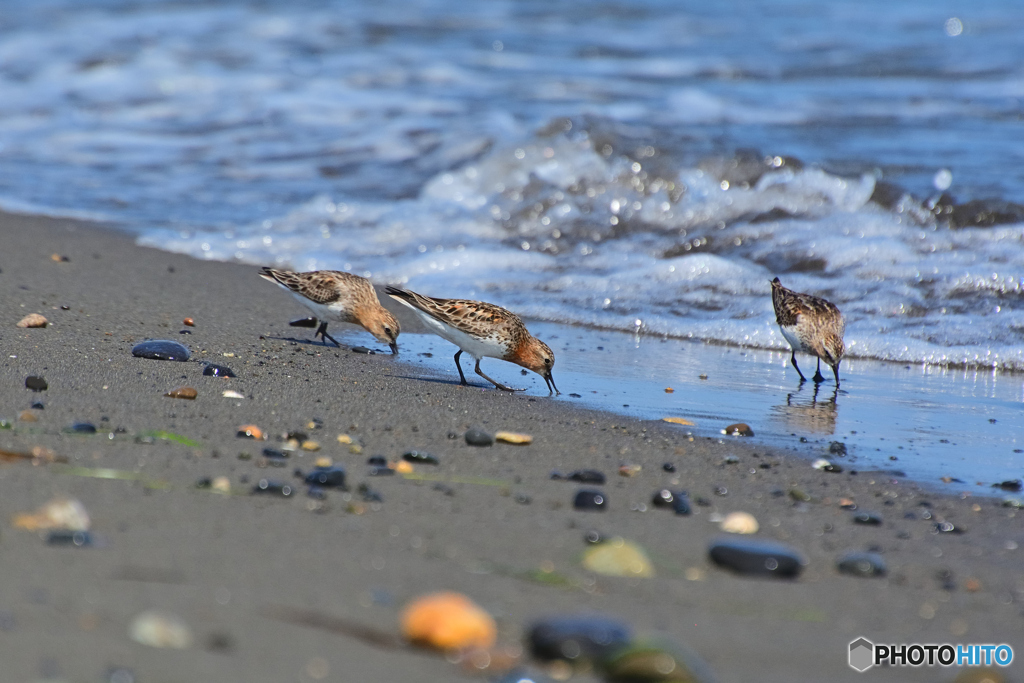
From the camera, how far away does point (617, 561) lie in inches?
119

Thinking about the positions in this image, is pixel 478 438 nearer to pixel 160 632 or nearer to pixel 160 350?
pixel 160 350

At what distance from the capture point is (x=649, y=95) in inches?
637

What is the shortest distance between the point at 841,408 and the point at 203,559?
424cm

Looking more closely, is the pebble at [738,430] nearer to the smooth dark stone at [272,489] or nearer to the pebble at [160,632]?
the smooth dark stone at [272,489]

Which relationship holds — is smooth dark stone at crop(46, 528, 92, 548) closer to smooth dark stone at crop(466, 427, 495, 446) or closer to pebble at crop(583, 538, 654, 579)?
pebble at crop(583, 538, 654, 579)

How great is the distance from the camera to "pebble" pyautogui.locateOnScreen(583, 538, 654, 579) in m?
2.98

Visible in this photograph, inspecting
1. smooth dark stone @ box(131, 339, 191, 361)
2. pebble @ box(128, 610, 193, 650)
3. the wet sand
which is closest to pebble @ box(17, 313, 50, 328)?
the wet sand

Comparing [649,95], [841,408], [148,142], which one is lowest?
[841,408]

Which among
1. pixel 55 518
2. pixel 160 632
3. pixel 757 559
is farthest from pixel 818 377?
pixel 160 632

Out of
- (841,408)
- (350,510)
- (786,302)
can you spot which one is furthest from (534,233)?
(350,510)

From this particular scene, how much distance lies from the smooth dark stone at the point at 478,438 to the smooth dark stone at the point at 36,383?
178 cm

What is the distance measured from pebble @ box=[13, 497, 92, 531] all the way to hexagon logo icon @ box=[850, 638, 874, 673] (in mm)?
1941

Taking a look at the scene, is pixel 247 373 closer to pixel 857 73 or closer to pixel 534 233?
pixel 534 233

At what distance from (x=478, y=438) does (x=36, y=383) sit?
186 centimetres
